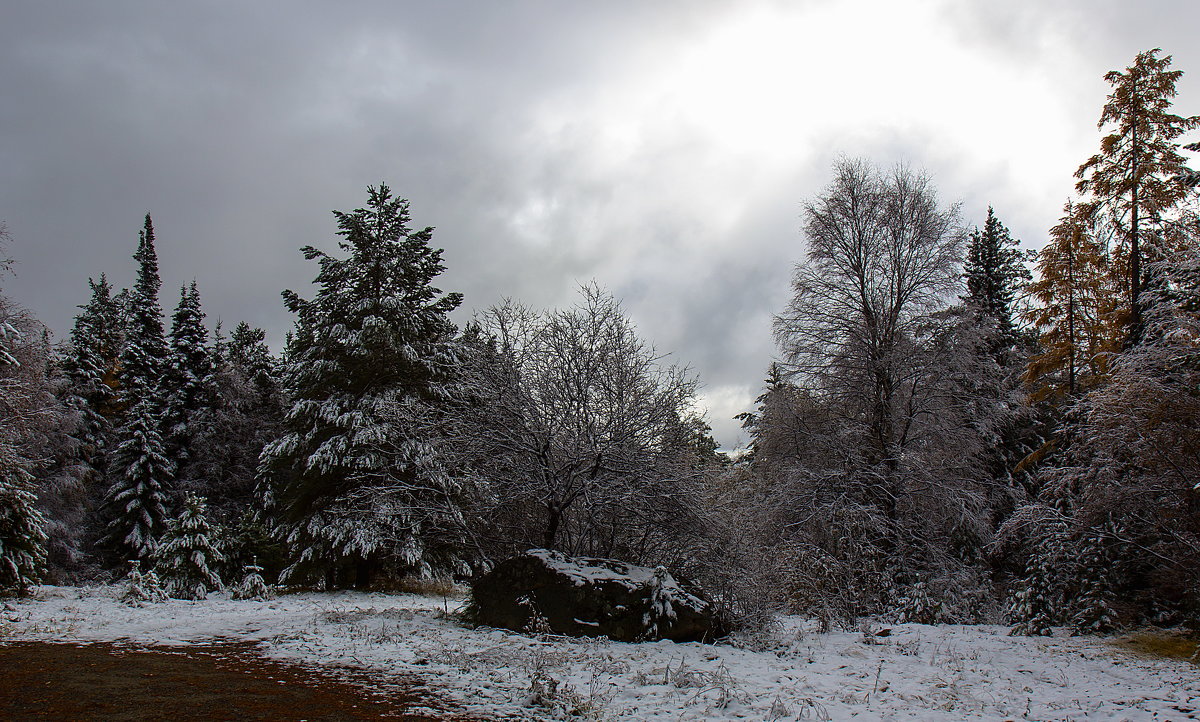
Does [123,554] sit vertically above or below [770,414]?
below

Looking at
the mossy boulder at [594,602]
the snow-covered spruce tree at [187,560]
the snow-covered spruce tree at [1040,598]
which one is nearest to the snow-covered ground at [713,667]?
the mossy boulder at [594,602]

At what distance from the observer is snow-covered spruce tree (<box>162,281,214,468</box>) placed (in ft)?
88.2

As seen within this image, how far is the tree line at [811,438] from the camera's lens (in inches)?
410

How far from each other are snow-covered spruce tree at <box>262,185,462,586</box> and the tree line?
0.28ft

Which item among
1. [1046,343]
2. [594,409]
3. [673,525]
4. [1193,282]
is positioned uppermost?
[1046,343]

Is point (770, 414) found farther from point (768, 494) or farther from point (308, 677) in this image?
point (308, 677)

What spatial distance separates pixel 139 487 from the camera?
A: 80.2 feet

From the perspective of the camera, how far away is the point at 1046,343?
18469mm

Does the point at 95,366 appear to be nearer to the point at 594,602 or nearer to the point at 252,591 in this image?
the point at 252,591

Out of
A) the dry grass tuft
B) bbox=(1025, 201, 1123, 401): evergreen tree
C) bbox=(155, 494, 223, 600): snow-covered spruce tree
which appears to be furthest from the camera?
bbox=(1025, 201, 1123, 401): evergreen tree

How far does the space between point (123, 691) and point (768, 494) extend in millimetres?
12768

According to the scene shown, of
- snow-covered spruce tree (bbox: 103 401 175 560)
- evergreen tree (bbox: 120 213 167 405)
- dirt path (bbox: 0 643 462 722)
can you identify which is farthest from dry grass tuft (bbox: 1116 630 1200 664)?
evergreen tree (bbox: 120 213 167 405)

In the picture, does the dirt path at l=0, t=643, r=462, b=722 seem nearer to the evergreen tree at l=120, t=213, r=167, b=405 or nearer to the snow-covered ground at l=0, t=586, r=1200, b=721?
the snow-covered ground at l=0, t=586, r=1200, b=721

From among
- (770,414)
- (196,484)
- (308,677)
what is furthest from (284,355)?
(308,677)
